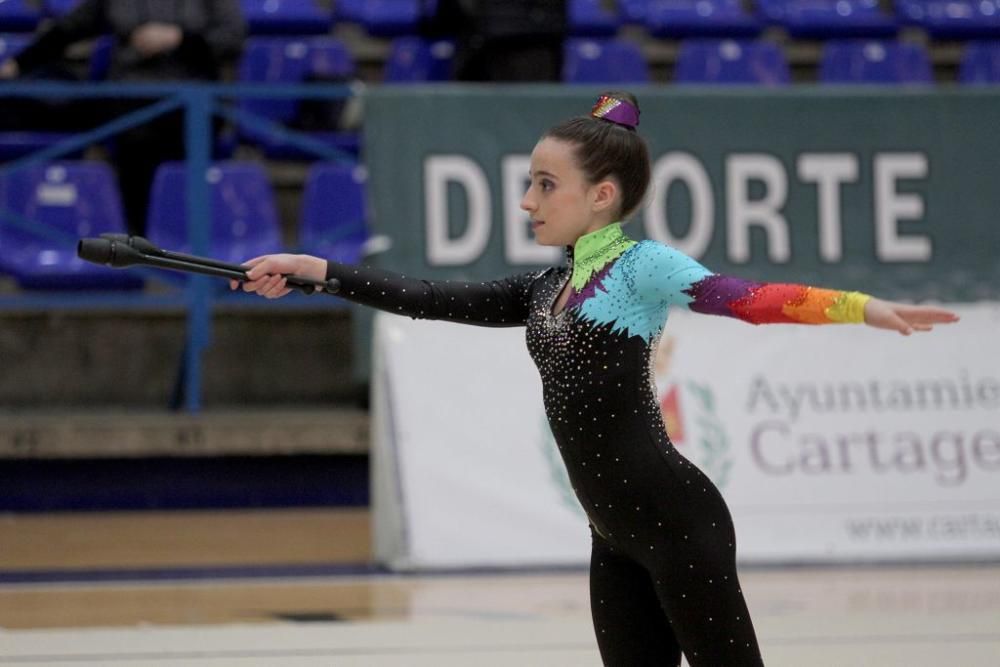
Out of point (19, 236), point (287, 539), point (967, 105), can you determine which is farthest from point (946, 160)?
point (19, 236)

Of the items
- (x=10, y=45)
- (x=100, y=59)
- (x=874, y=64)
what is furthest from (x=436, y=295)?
(x=874, y=64)

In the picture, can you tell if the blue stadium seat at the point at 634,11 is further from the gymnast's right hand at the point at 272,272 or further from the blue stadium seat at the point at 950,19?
the gymnast's right hand at the point at 272,272

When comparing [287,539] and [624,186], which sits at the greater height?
[624,186]

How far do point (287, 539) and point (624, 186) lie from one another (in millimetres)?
4187

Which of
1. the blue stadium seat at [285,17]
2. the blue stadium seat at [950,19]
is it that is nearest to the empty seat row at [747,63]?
the blue stadium seat at [950,19]

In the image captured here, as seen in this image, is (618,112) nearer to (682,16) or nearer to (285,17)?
(285,17)

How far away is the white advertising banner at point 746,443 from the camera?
20.4 ft

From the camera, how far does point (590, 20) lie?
31.5ft

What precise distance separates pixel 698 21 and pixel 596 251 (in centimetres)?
676

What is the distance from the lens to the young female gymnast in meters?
2.95

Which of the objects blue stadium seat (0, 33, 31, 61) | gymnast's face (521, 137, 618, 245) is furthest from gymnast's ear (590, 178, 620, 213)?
blue stadium seat (0, 33, 31, 61)

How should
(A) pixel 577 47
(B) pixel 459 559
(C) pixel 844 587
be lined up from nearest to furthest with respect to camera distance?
(C) pixel 844 587 → (B) pixel 459 559 → (A) pixel 577 47

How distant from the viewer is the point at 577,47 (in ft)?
29.7

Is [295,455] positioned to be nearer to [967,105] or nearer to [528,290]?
[967,105]
